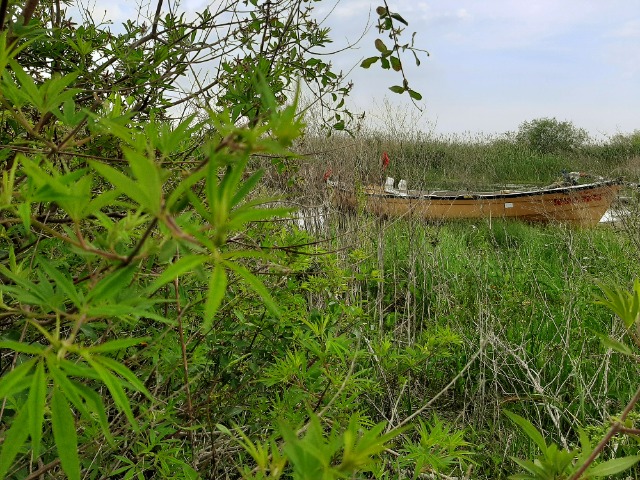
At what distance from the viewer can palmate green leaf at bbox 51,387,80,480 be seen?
42cm

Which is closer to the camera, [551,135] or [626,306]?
[626,306]

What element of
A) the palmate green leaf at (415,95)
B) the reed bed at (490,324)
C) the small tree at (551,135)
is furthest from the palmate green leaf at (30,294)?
the small tree at (551,135)

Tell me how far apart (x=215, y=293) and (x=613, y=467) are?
1.46 feet

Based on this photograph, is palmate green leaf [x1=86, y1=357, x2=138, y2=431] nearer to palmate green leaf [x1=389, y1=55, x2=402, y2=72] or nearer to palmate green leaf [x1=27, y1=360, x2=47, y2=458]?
palmate green leaf [x1=27, y1=360, x2=47, y2=458]

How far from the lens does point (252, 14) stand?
1.68 m

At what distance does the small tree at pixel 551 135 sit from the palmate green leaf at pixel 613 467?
20.6 m

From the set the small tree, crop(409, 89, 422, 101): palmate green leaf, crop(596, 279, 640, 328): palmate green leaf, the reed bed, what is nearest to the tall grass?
the reed bed

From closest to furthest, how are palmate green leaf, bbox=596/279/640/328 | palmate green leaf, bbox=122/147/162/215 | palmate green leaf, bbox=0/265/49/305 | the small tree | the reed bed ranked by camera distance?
palmate green leaf, bbox=122/147/162/215 → palmate green leaf, bbox=0/265/49/305 → palmate green leaf, bbox=596/279/640/328 → the reed bed → the small tree

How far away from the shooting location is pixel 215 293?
346mm

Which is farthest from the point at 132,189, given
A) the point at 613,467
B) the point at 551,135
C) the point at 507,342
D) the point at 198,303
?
the point at 551,135

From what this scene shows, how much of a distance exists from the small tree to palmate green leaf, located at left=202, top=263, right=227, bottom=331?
20831 mm

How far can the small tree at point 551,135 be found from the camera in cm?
2000

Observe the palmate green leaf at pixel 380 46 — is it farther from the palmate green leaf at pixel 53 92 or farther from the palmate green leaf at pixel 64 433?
the palmate green leaf at pixel 64 433

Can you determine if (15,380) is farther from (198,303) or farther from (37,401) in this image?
(198,303)
